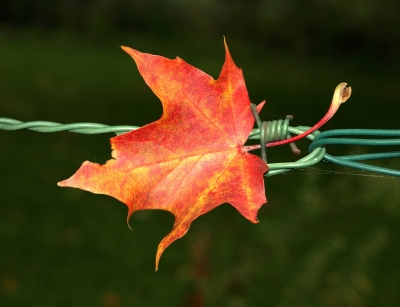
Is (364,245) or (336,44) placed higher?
(336,44)

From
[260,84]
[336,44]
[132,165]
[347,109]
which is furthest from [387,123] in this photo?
[132,165]

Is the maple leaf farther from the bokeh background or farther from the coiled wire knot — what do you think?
the bokeh background

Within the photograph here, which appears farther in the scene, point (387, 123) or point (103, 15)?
point (103, 15)

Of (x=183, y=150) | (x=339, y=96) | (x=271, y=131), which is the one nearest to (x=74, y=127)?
(x=183, y=150)

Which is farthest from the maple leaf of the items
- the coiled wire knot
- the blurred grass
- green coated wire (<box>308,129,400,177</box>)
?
the blurred grass

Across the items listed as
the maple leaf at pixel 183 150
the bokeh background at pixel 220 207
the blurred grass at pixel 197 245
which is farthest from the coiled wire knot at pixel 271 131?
the blurred grass at pixel 197 245

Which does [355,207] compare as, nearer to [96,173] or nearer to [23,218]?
[23,218]

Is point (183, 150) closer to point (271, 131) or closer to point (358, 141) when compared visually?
point (271, 131)
